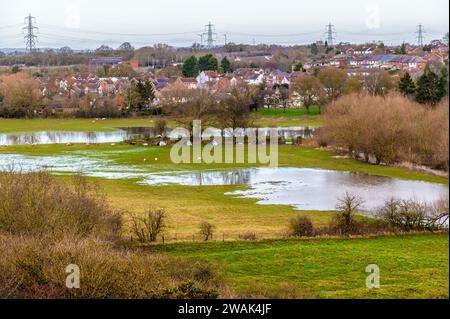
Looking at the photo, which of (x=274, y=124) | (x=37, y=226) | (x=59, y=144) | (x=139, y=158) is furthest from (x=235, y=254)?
(x=274, y=124)

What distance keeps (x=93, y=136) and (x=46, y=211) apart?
35.0 m

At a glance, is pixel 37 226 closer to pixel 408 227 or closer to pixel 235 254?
pixel 235 254

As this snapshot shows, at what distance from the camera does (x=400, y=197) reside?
86.0 ft

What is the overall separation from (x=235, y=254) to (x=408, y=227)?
6430 mm

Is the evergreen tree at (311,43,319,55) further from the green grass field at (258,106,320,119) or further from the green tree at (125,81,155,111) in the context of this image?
the green tree at (125,81,155,111)

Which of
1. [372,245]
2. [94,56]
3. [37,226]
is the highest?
[94,56]

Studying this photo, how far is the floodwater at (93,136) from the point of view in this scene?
47625 millimetres

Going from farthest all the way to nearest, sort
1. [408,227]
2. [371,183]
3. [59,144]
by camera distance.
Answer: [59,144], [371,183], [408,227]

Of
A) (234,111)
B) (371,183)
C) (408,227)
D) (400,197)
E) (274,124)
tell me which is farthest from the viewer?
(274,124)

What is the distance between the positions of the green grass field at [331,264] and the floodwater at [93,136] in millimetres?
28389

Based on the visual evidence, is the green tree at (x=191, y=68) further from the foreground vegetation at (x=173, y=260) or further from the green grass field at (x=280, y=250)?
the foreground vegetation at (x=173, y=260)

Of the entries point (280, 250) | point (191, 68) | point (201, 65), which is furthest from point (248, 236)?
point (201, 65)

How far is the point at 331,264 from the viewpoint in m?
17.8

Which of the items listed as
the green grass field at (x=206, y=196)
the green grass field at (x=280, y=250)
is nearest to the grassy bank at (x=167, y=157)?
the green grass field at (x=206, y=196)
